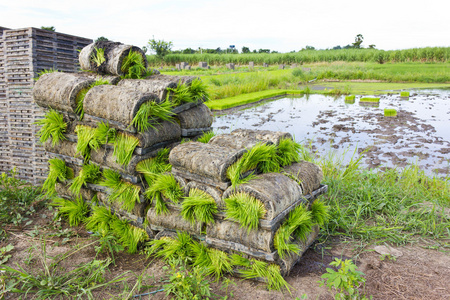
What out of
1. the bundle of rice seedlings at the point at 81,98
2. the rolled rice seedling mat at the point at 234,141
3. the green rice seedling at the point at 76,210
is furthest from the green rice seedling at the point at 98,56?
the rolled rice seedling mat at the point at 234,141

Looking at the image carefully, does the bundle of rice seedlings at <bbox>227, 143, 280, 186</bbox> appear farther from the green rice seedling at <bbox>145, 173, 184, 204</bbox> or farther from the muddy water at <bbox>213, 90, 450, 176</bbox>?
the muddy water at <bbox>213, 90, 450, 176</bbox>

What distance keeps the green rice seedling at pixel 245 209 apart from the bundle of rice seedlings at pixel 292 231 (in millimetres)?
228

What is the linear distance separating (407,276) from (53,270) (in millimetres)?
2977

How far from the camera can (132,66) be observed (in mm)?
3863

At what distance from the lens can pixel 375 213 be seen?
3.89m

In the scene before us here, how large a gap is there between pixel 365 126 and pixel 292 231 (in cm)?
775

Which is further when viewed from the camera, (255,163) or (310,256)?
(310,256)

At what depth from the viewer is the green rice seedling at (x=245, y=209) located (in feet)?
8.09

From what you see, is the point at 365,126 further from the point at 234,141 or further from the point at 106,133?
the point at 106,133

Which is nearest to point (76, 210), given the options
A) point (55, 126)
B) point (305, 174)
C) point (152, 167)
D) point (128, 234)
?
point (128, 234)

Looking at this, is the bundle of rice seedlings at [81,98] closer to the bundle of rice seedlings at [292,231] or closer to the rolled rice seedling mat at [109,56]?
the rolled rice seedling mat at [109,56]

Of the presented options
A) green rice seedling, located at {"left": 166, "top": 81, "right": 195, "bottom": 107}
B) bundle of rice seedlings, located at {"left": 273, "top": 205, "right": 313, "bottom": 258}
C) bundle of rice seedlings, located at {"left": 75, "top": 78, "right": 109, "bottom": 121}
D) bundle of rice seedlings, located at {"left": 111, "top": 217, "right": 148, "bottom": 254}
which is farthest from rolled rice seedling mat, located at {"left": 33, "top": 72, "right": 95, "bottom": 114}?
bundle of rice seedlings, located at {"left": 273, "top": 205, "right": 313, "bottom": 258}

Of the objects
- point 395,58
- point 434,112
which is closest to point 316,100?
point 434,112

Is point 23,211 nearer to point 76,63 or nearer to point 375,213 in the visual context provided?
point 76,63
